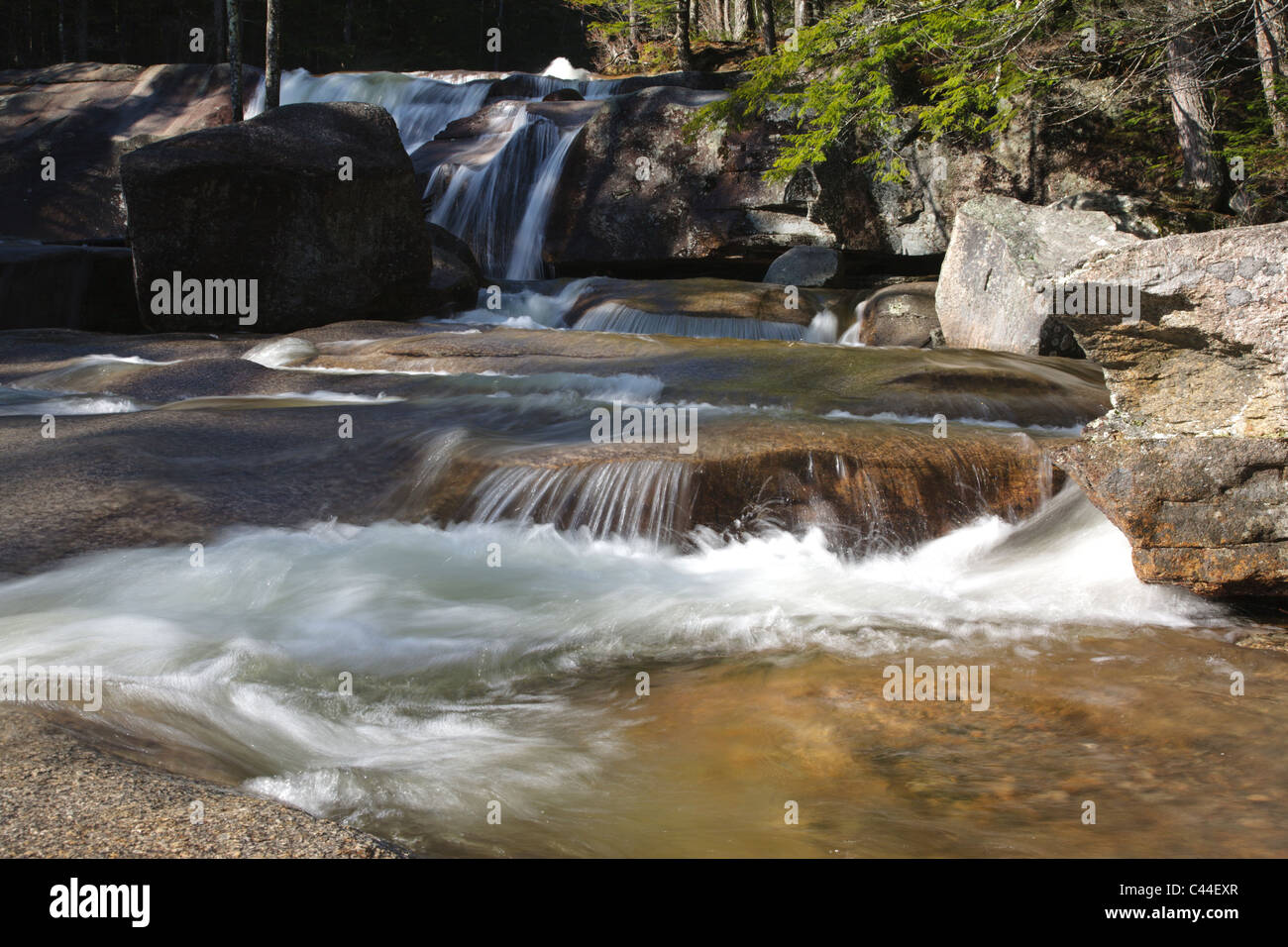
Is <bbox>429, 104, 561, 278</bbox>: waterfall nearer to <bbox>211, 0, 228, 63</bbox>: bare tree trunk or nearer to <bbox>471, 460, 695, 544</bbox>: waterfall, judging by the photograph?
<bbox>471, 460, 695, 544</bbox>: waterfall

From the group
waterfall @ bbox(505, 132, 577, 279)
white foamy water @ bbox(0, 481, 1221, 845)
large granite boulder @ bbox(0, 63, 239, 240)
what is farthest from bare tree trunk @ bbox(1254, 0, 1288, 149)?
large granite boulder @ bbox(0, 63, 239, 240)

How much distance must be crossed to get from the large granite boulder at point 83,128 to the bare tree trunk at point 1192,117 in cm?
2237

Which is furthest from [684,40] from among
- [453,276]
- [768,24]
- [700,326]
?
[700,326]

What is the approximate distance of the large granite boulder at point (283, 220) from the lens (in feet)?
40.5

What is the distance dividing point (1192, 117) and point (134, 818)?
Result: 15.8 meters

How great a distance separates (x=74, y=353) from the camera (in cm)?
1105

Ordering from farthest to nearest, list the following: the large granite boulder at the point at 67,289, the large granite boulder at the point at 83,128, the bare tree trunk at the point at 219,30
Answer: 1. the bare tree trunk at the point at 219,30
2. the large granite boulder at the point at 83,128
3. the large granite boulder at the point at 67,289

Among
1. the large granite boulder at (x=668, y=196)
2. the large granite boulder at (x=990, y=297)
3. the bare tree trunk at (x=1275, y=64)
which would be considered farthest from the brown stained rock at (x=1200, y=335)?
the large granite boulder at (x=668, y=196)

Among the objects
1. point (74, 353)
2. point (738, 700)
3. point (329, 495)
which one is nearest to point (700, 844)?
point (738, 700)

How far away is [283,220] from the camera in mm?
12750

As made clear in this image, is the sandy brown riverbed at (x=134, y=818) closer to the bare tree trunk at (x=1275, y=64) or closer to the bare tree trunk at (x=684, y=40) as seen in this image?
the bare tree trunk at (x=1275, y=64)

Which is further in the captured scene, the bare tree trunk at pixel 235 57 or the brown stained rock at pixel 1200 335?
the bare tree trunk at pixel 235 57

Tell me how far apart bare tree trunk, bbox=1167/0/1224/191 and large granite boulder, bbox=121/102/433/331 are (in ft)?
34.8

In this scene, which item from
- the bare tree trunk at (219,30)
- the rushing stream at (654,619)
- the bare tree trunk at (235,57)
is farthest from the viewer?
the bare tree trunk at (219,30)
